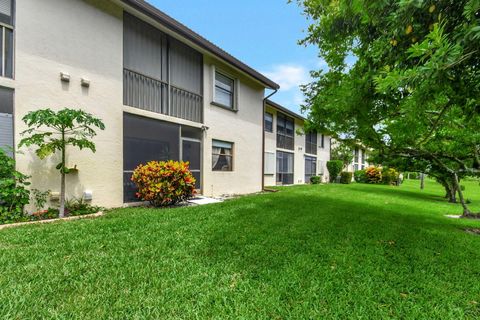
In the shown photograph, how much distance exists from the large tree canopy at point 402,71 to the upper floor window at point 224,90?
4.79 m

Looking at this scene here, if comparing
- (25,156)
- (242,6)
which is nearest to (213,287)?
(25,156)

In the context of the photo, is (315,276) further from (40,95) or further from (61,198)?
(40,95)

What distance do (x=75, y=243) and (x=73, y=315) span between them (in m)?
2.16

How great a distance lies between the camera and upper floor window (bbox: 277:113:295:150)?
20.8 metres

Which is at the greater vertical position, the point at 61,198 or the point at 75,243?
the point at 61,198

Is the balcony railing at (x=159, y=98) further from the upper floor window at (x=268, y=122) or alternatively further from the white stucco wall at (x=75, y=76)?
the upper floor window at (x=268, y=122)

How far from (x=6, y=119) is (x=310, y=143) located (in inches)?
953

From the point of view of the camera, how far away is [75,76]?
6824 millimetres

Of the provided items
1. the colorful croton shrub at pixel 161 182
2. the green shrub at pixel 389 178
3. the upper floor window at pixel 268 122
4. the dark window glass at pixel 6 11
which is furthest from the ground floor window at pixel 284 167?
the dark window glass at pixel 6 11

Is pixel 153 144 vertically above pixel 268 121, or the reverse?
pixel 268 121

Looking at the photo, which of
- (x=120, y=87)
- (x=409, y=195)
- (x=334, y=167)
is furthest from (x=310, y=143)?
(x=120, y=87)

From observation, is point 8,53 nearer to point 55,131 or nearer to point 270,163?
point 55,131

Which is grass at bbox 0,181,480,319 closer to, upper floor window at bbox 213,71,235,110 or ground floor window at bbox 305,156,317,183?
upper floor window at bbox 213,71,235,110

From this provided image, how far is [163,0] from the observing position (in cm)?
941
